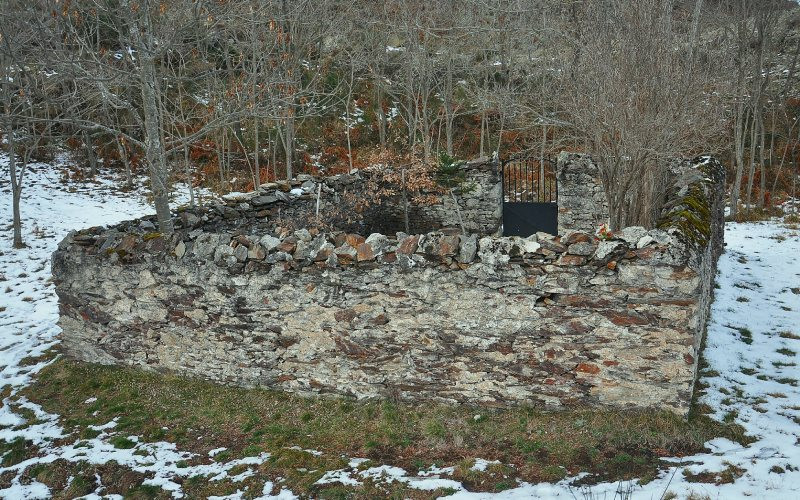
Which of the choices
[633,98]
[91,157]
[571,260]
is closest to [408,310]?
[571,260]

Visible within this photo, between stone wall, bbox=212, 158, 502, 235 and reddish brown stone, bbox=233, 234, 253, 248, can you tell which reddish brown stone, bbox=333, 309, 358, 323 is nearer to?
reddish brown stone, bbox=233, 234, 253, 248

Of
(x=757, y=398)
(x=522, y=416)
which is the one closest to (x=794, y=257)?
(x=757, y=398)

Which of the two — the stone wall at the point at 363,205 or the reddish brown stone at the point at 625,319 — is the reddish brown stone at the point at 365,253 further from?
the stone wall at the point at 363,205

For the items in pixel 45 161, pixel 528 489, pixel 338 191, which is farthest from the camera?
pixel 45 161

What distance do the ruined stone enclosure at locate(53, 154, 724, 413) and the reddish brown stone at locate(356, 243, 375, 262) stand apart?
0.01m

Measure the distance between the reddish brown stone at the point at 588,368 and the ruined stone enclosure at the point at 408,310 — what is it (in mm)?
12

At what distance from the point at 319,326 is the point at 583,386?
10.1ft

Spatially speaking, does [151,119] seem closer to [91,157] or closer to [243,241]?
[243,241]

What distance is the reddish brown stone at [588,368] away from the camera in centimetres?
579

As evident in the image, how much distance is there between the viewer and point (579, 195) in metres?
12.7

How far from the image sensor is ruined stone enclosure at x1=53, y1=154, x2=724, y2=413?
18.3ft

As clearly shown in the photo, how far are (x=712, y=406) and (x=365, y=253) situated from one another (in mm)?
4220

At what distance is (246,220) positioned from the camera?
984 cm

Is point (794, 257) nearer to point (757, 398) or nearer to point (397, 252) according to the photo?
point (757, 398)
